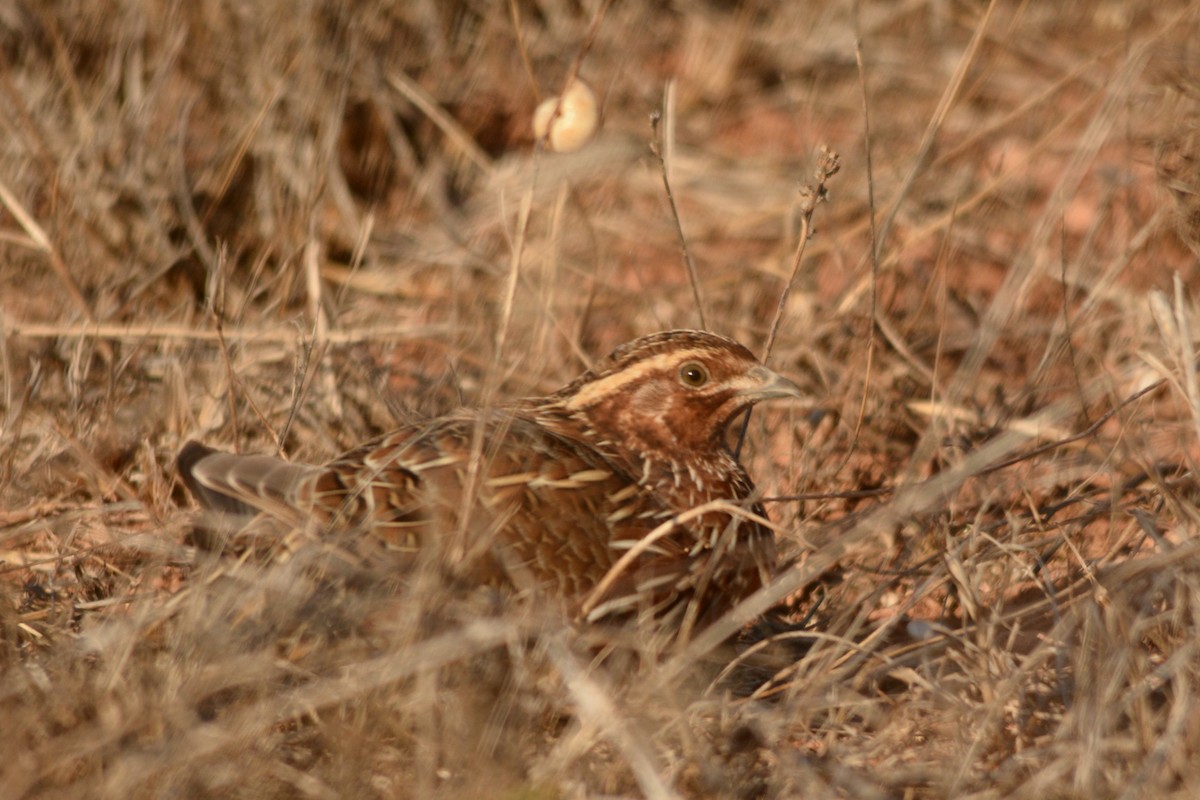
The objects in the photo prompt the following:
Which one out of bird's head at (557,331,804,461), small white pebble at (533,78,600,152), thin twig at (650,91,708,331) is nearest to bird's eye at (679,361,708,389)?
bird's head at (557,331,804,461)

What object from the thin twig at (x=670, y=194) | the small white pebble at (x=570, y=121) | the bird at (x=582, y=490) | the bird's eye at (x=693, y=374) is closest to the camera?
the bird at (x=582, y=490)

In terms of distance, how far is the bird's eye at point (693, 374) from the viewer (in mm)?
4461

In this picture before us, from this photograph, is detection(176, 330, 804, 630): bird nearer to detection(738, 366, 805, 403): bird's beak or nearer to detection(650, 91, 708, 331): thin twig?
detection(738, 366, 805, 403): bird's beak

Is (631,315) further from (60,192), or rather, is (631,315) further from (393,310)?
(60,192)

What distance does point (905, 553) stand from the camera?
4.33 metres

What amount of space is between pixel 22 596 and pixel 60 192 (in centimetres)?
243

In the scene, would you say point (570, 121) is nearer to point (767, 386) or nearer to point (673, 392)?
point (673, 392)

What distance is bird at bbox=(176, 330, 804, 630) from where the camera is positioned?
147 inches

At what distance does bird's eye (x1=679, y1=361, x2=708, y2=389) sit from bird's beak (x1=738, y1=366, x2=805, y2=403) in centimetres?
12

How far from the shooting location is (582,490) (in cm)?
407

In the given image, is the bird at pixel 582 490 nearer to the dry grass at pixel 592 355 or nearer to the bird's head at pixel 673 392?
the bird's head at pixel 673 392

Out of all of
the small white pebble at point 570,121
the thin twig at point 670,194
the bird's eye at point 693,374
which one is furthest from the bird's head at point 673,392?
the small white pebble at point 570,121

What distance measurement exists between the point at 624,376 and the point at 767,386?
0.44 metres

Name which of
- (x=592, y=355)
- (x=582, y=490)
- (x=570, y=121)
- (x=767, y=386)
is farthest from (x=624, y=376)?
(x=592, y=355)
